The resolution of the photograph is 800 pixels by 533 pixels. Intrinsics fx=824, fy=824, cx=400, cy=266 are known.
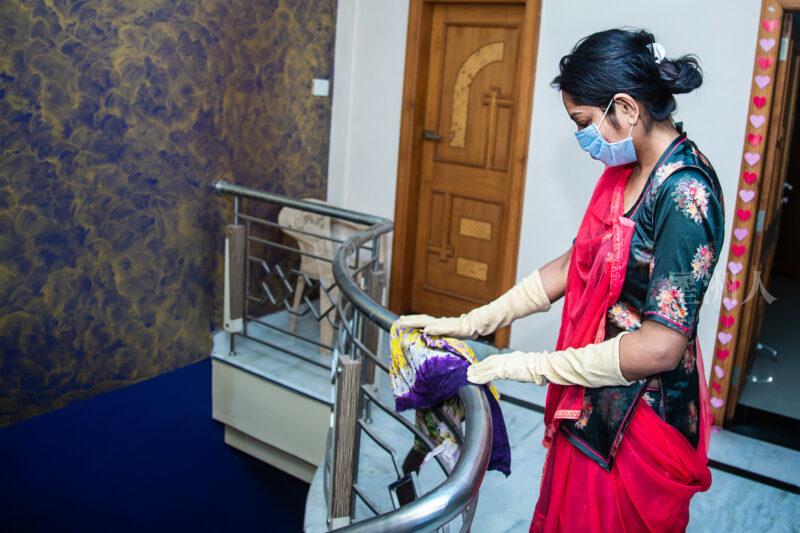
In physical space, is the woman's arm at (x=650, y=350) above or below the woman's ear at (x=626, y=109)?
below

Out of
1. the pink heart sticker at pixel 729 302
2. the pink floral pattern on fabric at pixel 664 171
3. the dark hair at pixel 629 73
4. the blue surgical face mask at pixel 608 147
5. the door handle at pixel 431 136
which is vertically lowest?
the pink heart sticker at pixel 729 302

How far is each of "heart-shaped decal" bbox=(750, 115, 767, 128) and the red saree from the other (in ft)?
7.03

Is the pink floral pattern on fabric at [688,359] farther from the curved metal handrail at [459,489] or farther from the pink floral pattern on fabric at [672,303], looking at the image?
the curved metal handrail at [459,489]

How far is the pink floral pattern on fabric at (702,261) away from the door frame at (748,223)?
7.49 feet

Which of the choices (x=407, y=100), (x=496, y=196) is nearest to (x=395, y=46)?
(x=407, y=100)

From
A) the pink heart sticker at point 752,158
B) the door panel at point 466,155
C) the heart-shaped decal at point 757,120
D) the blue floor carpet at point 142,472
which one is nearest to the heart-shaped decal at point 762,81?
the heart-shaped decal at point 757,120

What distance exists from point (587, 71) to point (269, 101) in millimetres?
3244

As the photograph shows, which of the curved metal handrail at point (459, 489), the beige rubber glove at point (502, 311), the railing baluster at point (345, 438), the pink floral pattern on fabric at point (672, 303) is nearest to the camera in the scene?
the curved metal handrail at point (459, 489)

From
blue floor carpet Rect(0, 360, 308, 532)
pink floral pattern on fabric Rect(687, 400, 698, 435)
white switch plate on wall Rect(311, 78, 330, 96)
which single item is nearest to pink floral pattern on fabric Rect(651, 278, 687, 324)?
pink floral pattern on fabric Rect(687, 400, 698, 435)

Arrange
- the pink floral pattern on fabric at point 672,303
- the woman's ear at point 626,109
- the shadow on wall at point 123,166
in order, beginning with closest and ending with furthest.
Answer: the pink floral pattern on fabric at point 672,303 → the woman's ear at point 626,109 → the shadow on wall at point 123,166

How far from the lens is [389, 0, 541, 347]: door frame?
4.09 metres

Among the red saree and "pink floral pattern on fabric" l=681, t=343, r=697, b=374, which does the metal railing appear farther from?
"pink floral pattern on fabric" l=681, t=343, r=697, b=374

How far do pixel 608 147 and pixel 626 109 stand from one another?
77mm

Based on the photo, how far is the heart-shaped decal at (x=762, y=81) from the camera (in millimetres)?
3400
